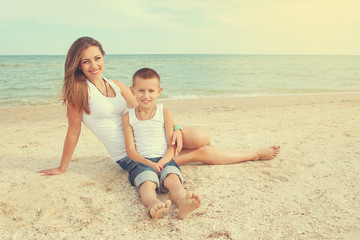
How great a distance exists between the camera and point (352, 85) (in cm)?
1462

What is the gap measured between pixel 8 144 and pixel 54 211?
2.80 m

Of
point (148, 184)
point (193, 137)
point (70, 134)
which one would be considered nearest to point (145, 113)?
point (193, 137)

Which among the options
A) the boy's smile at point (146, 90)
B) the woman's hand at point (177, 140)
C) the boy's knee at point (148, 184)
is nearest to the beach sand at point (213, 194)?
the boy's knee at point (148, 184)

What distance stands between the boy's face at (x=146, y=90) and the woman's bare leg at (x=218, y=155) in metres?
0.74

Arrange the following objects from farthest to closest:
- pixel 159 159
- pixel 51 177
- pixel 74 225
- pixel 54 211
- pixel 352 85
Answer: pixel 352 85, pixel 51 177, pixel 159 159, pixel 54 211, pixel 74 225

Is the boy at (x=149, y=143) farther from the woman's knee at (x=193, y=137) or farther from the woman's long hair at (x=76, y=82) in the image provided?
the woman's long hair at (x=76, y=82)

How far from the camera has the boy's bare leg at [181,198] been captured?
2.20m

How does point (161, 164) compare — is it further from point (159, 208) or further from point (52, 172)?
point (52, 172)

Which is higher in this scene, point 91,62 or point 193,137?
point 91,62

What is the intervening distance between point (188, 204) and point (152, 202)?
12.4 inches

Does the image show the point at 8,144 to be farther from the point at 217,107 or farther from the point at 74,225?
the point at 217,107

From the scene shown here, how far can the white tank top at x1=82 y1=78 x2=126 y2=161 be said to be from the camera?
9.82 ft

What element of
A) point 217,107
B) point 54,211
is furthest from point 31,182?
point 217,107

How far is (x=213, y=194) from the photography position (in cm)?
274
